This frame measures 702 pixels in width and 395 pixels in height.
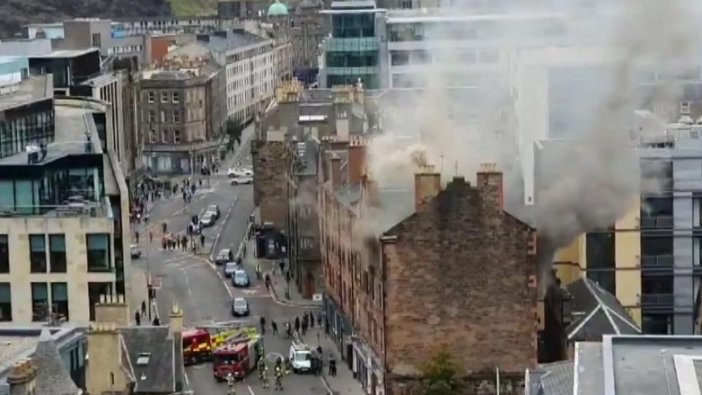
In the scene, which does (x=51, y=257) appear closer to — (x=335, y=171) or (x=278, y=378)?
(x=278, y=378)

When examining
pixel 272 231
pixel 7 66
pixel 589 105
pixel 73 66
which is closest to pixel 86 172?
pixel 589 105

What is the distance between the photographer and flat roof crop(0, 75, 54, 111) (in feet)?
238

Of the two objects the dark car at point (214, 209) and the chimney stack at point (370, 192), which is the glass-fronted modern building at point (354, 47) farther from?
the chimney stack at point (370, 192)

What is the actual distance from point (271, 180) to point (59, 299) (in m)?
45.8

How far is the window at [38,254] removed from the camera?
187 ft

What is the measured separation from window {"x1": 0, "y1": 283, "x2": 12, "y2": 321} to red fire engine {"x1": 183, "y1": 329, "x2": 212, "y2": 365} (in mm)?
13763

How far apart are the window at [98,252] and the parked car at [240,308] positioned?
23740 mm

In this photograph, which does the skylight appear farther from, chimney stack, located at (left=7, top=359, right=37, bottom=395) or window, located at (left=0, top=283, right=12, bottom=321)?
chimney stack, located at (left=7, top=359, right=37, bottom=395)

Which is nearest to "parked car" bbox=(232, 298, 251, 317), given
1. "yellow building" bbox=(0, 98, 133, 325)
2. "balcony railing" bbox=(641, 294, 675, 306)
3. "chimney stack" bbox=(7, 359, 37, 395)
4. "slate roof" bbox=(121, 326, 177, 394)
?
"yellow building" bbox=(0, 98, 133, 325)

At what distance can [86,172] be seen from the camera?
61469 mm

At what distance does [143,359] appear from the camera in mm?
47062

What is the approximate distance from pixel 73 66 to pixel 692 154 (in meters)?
54.8

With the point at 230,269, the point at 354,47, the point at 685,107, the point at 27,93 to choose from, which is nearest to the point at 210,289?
the point at 230,269

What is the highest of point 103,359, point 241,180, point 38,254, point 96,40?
point 96,40
